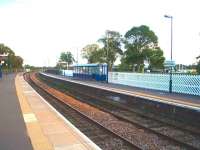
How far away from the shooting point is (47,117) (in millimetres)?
14914

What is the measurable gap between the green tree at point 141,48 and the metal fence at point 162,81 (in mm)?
51463

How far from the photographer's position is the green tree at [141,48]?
94938 mm

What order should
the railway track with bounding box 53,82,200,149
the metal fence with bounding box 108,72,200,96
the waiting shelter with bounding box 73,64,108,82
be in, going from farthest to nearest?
the waiting shelter with bounding box 73,64,108,82 < the metal fence with bounding box 108,72,200,96 < the railway track with bounding box 53,82,200,149

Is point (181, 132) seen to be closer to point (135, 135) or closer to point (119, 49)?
point (135, 135)

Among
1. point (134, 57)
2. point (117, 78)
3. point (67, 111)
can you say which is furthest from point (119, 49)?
point (67, 111)

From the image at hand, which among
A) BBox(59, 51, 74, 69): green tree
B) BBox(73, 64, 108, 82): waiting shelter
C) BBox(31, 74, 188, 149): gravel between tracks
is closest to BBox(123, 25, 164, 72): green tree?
BBox(73, 64, 108, 82): waiting shelter

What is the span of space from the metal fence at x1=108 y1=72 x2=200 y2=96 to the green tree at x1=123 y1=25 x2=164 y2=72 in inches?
2026

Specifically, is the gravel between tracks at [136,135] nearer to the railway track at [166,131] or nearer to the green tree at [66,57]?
the railway track at [166,131]

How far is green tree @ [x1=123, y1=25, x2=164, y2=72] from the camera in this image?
94.9m

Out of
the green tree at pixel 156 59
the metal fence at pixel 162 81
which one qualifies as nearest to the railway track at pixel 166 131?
the metal fence at pixel 162 81

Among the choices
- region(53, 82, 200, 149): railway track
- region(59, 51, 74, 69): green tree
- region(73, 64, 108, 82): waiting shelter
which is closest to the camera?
region(53, 82, 200, 149): railway track

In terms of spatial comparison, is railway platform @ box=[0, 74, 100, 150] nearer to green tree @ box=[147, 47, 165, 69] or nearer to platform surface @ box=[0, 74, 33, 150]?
platform surface @ box=[0, 74, 33, 150]

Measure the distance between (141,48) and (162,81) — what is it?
69.0m

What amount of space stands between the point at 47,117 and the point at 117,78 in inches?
1172
